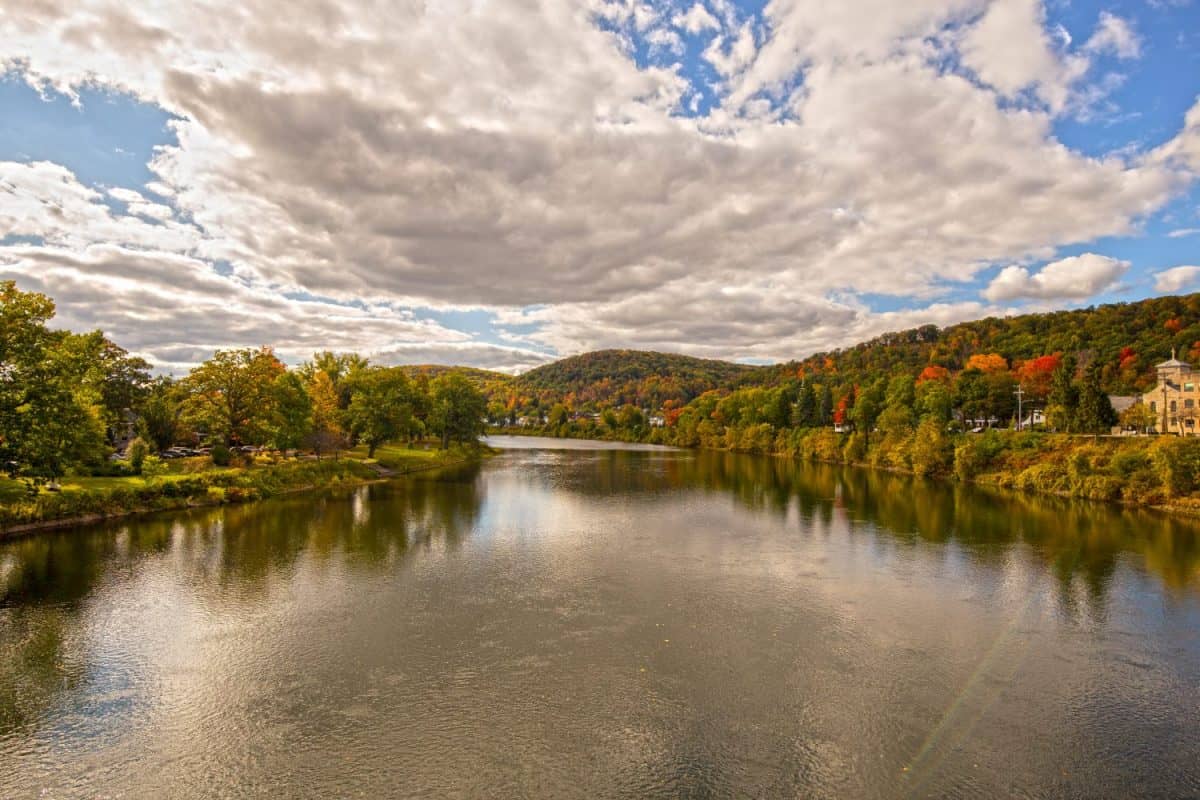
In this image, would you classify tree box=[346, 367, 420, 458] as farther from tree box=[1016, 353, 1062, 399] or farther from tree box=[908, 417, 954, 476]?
tree box=[1016, 353, 1062, 399]

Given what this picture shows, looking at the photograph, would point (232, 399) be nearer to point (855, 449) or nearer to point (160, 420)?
point (160, 420)

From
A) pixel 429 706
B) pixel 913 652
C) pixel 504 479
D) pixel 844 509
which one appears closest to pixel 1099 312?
pixel 844 509

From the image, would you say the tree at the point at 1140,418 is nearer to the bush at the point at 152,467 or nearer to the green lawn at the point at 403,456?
the green lawn at the point at 403,456

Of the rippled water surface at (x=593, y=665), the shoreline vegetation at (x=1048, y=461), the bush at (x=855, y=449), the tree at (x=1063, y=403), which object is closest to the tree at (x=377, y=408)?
the rippled water surface at (x=593, y=665)

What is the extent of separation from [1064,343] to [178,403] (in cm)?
11687

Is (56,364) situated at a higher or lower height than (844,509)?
higher

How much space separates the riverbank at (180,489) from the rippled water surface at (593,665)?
2294 mm

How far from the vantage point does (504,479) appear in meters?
57.8

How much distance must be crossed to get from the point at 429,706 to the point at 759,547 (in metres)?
19.0

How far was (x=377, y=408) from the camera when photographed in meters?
58.6

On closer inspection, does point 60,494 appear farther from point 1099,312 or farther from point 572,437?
point 1099,312

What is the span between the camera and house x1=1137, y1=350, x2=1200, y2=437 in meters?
51.5

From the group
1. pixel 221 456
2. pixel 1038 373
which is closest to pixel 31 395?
pixel 221 456

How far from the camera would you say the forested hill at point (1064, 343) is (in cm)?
8012
